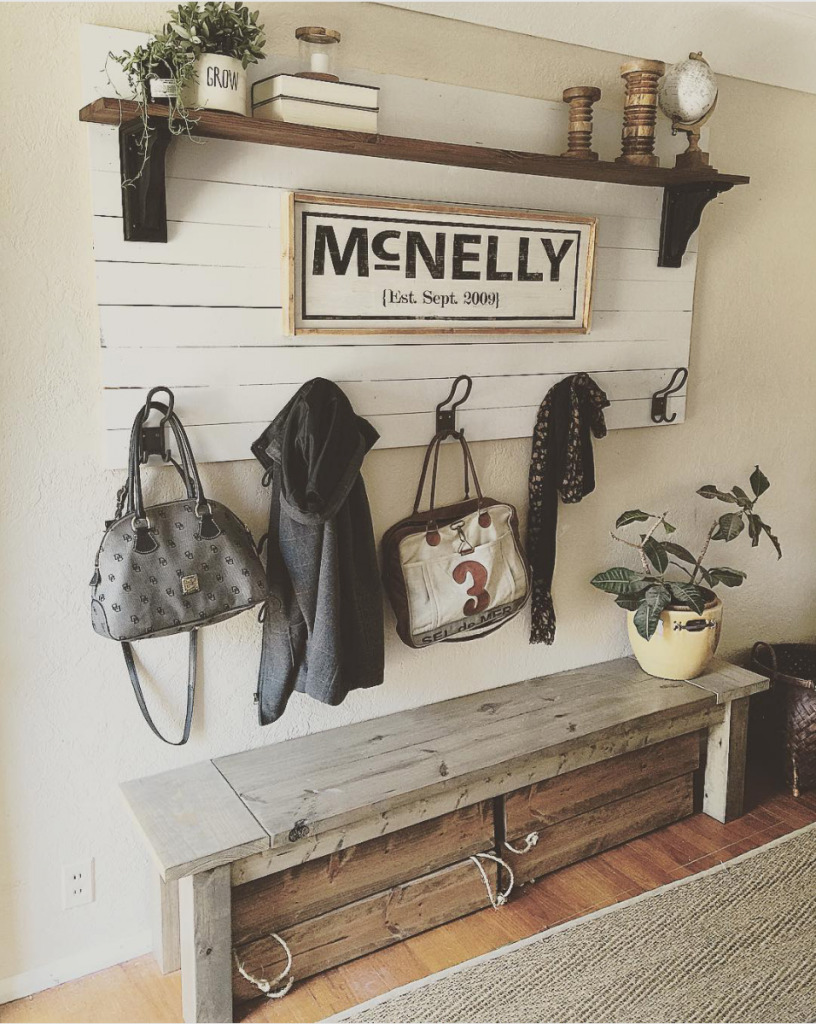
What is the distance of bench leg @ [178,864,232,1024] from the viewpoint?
5.97 ft

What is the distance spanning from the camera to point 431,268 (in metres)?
2.16

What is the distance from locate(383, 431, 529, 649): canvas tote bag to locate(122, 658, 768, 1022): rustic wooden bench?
0.85ft

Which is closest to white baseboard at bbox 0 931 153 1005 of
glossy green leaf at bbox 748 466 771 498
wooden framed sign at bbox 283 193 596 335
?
wooden framed sign at bbox 283 193 596 335

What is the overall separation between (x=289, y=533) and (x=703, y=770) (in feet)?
4.73

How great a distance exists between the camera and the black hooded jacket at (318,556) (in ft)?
6.40

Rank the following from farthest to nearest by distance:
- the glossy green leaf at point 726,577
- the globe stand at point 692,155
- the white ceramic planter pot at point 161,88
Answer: the glossy green leaf at point 726,577 → the globe stand at point 692,155 → the white ceramic planter pot at point 161,88

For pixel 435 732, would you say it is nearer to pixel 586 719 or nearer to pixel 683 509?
pixel 586 719

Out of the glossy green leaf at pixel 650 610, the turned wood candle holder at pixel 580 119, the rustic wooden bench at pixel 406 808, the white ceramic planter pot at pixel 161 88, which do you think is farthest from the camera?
the glossy green leaf at pixel 650 610

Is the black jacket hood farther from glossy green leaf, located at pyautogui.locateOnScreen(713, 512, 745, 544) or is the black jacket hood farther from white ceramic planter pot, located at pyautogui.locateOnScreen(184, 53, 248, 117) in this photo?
glossy green leaf, located at pyautogui.locateOnScreen(713, 512, 745, 544)

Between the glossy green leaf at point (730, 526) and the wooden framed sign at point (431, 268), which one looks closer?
the wooden framed sign at point (431, 268)

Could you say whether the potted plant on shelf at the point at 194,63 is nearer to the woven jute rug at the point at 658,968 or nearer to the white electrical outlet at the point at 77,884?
the white electrical outlet at the point at 77,884

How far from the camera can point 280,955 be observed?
199cm

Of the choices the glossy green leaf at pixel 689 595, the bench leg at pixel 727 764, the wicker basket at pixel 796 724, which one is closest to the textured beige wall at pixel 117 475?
the glossy green leaf at pixel 689 595

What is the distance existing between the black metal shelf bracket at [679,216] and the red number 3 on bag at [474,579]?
37.8 inches
